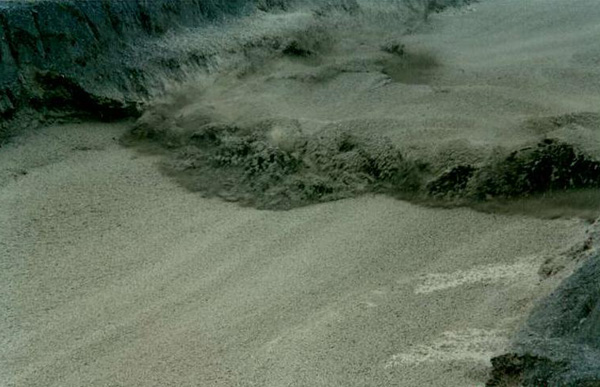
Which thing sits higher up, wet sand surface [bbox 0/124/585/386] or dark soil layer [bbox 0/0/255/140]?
dark soil layer [bbox 0/0/255/140]

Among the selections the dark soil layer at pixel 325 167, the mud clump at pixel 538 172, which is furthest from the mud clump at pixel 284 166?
the mud clump at pixel 538 172

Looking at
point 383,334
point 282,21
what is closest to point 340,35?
point 282,21

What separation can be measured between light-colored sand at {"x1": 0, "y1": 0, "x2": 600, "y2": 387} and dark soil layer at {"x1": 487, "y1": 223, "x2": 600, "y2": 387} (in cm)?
20

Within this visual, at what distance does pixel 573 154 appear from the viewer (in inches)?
75.2

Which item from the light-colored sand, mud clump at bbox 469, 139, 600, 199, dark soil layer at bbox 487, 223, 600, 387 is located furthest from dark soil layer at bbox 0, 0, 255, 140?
dark soil layer at bbox 487, 223, 600, 387

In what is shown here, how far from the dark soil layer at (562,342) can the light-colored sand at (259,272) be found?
0.20 meters

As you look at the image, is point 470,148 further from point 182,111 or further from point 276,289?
point 182,111

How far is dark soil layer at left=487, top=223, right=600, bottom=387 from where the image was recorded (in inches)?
41.3

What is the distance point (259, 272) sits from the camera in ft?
5.83

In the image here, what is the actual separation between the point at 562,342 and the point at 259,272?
82 centimetres

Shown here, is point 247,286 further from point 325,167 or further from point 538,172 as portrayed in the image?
point 538,172

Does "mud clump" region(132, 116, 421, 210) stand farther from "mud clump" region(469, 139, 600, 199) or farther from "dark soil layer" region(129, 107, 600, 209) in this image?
"mud clump" region(469, 139, 600, 199)

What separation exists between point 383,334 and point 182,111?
1.16 meters

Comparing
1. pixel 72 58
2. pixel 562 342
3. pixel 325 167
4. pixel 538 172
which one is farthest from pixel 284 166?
pixel 562 342
